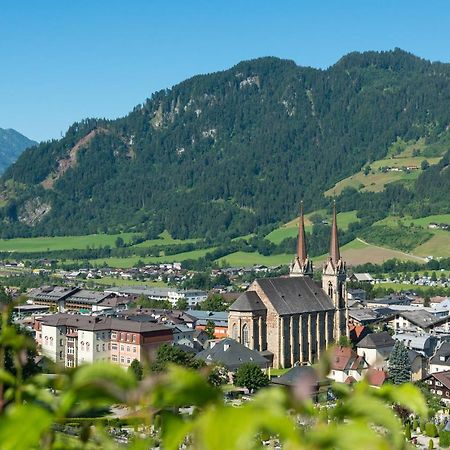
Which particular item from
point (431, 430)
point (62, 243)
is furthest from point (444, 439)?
point (62, 243)

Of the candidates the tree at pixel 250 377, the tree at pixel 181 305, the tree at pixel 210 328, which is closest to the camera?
the tree at pixel 250 377

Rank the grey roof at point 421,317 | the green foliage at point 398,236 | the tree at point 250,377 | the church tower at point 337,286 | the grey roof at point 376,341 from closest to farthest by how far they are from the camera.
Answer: the tree at point 250,377 < the grey roof at point 376,341 < the church tower at point 337,286 < the grey roof at point 421,317 < the green foliage at point 398,236

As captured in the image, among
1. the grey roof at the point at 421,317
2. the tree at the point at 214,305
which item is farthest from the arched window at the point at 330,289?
the tree at the point at 214,305

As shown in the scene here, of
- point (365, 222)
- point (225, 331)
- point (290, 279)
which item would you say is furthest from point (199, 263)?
point (290, 279)

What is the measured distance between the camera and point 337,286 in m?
67.9

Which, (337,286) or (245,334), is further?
(337,286)

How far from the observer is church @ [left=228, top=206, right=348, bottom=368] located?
61625 millimetres

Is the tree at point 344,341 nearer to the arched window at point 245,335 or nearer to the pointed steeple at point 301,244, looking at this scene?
the pointed steeple at point 301,244

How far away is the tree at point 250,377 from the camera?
50.7m

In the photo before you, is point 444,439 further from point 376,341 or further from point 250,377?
point 376,341

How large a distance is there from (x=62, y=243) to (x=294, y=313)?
132069 mm

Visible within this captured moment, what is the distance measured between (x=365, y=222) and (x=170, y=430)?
163 meters

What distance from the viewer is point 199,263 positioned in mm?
148875

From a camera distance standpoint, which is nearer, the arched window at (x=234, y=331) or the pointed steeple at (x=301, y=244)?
the arched window at (x=234, y=331)
